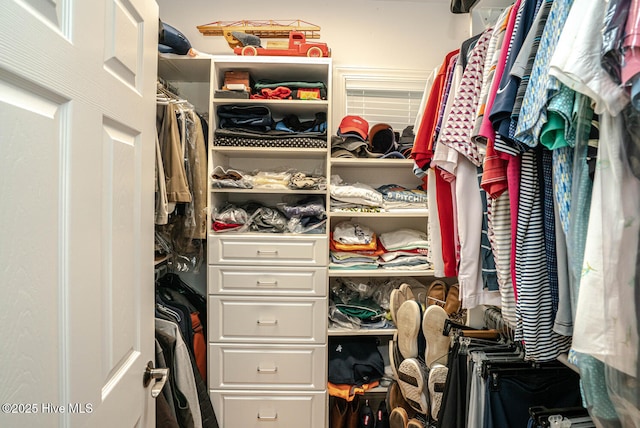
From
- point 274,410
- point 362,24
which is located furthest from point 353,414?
point 362,24

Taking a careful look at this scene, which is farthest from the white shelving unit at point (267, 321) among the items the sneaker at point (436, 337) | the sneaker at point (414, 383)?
the sneaker at point (436, 337)

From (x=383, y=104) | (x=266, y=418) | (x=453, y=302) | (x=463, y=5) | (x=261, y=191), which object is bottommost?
(x=266, y=418)

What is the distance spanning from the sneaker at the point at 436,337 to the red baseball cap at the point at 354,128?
39.3 inches

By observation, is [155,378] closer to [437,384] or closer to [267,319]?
[267,319]

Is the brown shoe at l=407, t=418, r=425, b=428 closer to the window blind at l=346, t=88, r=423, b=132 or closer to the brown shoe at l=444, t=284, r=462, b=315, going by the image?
the brown shoe at l=444, t=284, r=462, b=315

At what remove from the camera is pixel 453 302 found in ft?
6.56

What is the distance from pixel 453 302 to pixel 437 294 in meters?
0.11

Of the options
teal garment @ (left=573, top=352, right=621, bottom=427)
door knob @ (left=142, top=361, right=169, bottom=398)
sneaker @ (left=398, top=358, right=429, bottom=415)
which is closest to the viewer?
teal garment @ (left=573, top=352, right=621, bottom=427)

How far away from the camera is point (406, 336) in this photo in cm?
182

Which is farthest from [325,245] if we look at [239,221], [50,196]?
[50,196]

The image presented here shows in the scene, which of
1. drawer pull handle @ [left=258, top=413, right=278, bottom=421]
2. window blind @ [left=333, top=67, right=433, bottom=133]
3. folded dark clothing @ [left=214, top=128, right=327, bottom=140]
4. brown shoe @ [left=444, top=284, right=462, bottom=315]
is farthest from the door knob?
window blind @ [left=333, top=67, right=433, bottom=133]

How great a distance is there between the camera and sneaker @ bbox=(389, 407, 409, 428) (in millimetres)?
1780

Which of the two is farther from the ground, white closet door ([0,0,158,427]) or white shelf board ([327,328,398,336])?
white closet door ([0,0,158,427])

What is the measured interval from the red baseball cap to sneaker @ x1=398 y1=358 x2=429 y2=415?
1177 mm
